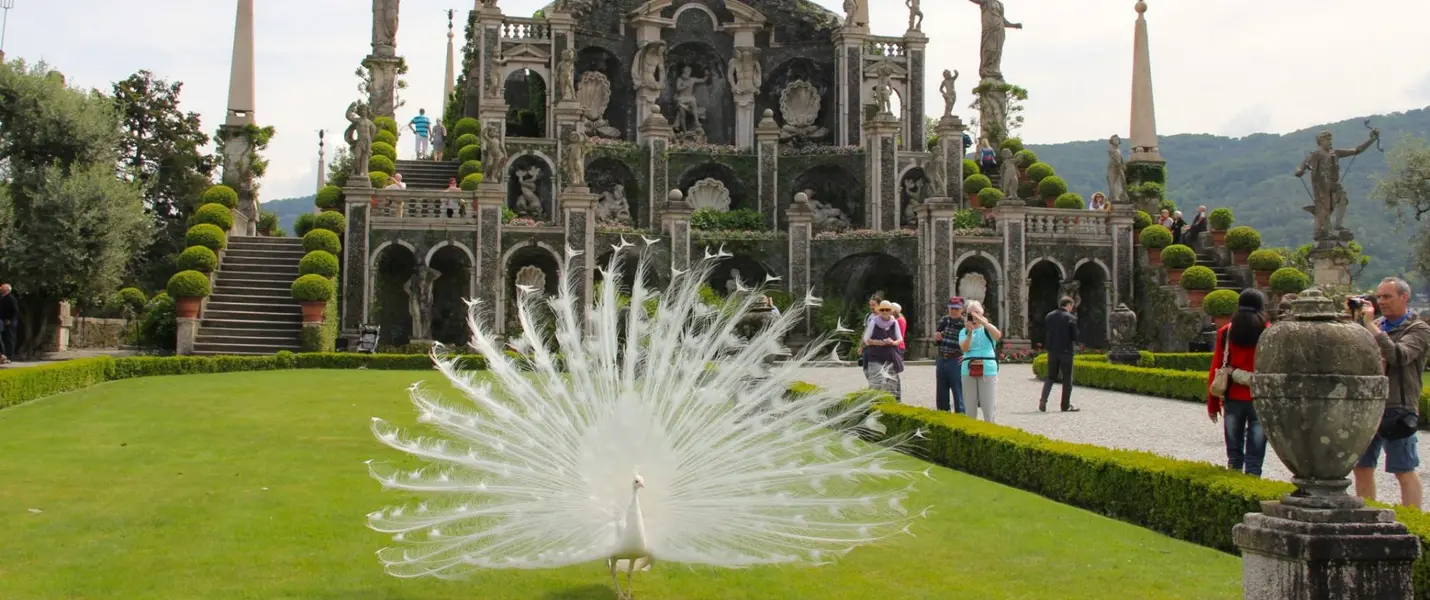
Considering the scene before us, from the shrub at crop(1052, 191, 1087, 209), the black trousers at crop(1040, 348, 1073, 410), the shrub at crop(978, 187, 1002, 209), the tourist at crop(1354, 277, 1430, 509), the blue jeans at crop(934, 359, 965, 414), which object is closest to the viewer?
the tourist at crop(1354, 277, 1430, 509)

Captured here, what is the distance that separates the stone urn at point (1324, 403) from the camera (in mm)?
6918

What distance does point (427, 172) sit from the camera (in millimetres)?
43969

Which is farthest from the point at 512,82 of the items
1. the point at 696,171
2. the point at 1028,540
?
Result: the point at 1028,540

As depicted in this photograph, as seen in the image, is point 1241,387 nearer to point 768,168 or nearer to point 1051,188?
point 1051,188

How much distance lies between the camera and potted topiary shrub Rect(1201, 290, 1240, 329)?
33281 millimetres

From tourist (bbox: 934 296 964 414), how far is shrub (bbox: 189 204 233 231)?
73.3ft

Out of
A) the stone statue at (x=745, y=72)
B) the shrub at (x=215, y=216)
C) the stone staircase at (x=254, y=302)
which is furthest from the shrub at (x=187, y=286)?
the stone statue at (x=745, y=72)

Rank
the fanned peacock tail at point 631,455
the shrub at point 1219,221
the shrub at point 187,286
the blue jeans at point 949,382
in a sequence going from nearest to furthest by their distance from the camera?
the fanned peacock tail at point 631,455 < the blue jeans at point 949,382 < the shrub at point 187,286 < the shrub at point 1219,221

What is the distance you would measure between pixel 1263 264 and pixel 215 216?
86.0 ft

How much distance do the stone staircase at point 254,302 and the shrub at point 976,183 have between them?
19952 millimetres

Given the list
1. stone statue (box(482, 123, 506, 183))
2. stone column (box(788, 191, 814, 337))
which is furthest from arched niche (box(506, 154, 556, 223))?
stone column (box(788, 191, 814, 337))

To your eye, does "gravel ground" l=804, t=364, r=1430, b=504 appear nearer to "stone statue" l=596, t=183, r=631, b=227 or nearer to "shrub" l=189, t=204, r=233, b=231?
"shrub" l=189, t=204, r=233, b=231

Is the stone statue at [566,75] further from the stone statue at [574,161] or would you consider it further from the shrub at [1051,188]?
the shrub at [1051,188]

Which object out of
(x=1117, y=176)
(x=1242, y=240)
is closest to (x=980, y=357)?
(x=1242, y=240)
